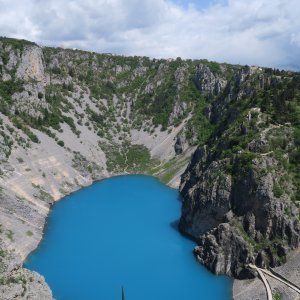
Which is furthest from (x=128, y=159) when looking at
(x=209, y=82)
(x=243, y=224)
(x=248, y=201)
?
(x=243, y=224)

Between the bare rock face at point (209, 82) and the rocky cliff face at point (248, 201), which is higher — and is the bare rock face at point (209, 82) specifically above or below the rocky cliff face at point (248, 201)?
above

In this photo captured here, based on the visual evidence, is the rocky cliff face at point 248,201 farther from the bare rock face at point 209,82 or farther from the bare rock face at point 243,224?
the bare rock face at point 209,82

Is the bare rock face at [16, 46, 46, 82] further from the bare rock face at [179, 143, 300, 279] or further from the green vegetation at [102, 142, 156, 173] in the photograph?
the bare rock face at [179, 143, 300, 279]

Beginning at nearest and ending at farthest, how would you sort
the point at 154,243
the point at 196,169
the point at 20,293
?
the point at 20,293 → the point at 154,243 → the point at 196,169

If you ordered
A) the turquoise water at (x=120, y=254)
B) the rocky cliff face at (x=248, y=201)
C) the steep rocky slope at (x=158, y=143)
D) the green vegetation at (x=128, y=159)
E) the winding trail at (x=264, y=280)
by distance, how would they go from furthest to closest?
the green vegetation at (x=128, y=159)
the steep rocky slope at (x=158, y=143)
the rocky cliff face at (x=248, y=201)
the turquoise water at (x=120, y=254)
the winding trail at (x=264, y=280)

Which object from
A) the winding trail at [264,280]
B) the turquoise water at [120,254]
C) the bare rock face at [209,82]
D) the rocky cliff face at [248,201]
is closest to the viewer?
the winding trail at [264,280]

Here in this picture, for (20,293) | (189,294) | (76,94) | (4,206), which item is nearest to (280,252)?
(189,294)

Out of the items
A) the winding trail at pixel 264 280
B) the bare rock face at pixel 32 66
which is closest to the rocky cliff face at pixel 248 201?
the winding trail at pixel 264 280

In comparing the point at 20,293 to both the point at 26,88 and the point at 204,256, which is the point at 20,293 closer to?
the point at 204,256
